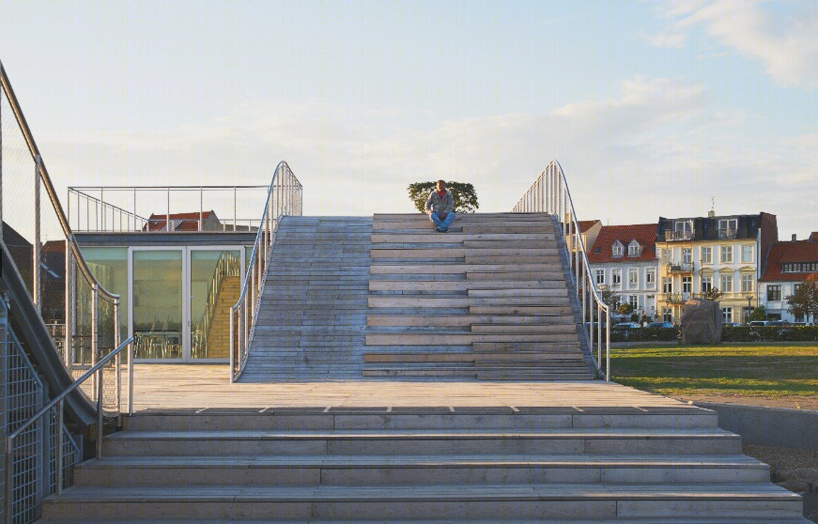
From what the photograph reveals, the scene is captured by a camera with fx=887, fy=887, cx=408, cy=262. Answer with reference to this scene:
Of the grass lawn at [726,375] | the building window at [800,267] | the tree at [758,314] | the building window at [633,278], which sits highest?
the building window at [800,267]

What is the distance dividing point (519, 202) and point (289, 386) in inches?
489

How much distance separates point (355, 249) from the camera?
16.7 metres

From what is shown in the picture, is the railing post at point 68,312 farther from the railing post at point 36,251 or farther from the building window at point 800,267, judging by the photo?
the building window at point 800,267

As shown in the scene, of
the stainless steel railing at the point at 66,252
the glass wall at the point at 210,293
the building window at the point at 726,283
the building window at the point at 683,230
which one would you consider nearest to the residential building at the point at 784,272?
the building window at the point at 726,283

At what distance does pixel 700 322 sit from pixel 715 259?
50.6 metres

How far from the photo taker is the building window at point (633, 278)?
84500 mm

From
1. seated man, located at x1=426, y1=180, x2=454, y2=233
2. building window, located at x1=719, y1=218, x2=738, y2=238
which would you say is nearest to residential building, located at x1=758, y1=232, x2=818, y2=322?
building window, located at x1=719, y1=218, x2=738, y2=238

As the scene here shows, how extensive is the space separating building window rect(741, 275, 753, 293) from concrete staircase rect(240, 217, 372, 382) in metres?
68.6

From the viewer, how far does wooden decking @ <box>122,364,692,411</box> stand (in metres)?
8.74

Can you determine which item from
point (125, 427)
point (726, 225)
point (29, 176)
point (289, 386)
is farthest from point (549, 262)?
point (726, 225)

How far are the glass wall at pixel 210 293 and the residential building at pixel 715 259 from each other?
66.2 m

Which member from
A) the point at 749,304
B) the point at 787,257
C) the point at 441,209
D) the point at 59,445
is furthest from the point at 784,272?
the point at 59,445

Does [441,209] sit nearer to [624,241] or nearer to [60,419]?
[60,419]

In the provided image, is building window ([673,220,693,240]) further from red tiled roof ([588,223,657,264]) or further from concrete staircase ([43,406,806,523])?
concrete staircase ([43,406,806,523])
